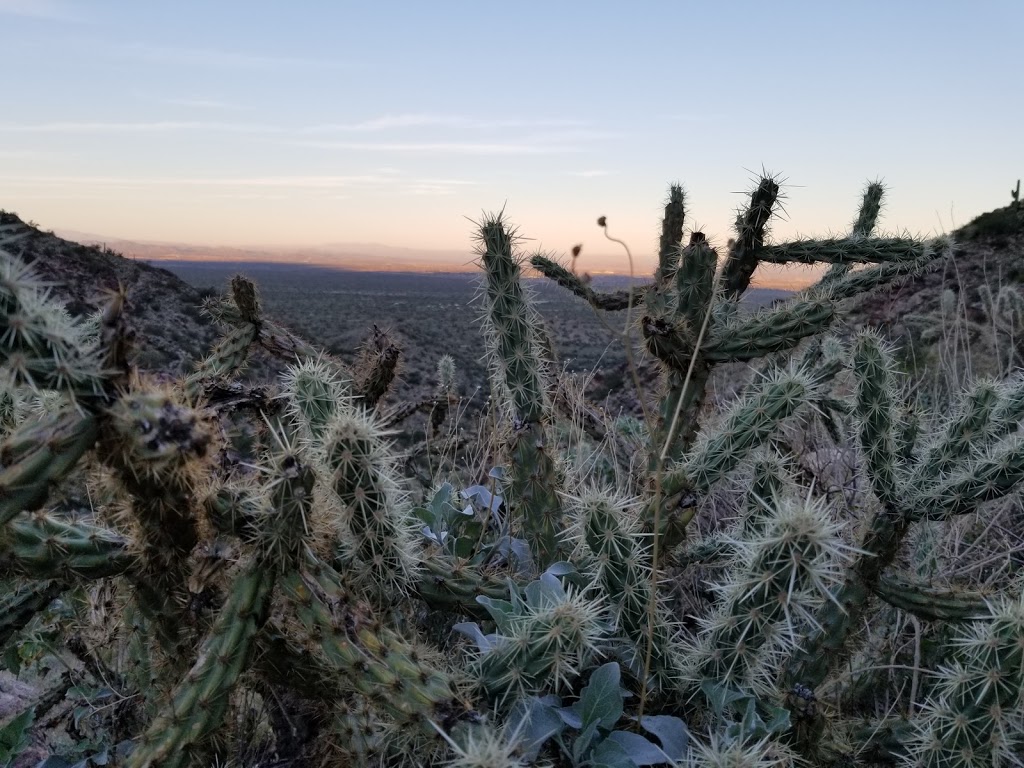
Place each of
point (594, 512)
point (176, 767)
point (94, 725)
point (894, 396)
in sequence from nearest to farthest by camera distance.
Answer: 1. point (176, 767)
2. point (594, 512)
3. point (94, 725)
4. point (894, 396)

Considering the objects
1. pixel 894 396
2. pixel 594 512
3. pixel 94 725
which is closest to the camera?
pixel 594 512

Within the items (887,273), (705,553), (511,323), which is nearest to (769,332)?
(705,553)

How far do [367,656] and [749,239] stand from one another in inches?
113

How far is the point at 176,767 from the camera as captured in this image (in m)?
1.64

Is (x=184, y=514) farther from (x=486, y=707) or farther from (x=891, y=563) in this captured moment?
(x=891, y=563)

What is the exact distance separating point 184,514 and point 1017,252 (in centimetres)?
1621

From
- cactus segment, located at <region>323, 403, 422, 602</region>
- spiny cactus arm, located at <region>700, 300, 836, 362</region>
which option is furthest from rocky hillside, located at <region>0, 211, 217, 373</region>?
cactus segment, located at <region>323, 403, 422, 602</region>

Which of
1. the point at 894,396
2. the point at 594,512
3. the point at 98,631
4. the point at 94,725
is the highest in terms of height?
the point at 894,396

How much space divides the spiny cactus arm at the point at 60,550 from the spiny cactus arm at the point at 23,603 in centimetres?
52

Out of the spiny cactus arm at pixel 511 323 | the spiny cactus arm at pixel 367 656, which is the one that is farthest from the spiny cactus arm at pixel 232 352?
the spiny cactus arm at pixel 367 656

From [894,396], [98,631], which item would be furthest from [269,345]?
[894,396]

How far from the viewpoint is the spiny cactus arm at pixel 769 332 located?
10.6 ft

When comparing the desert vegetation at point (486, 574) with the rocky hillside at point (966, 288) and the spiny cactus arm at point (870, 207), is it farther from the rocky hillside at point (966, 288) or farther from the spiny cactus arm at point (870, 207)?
the rocky hillside at point (966, 288)

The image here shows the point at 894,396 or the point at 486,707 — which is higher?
the point at 894,396
